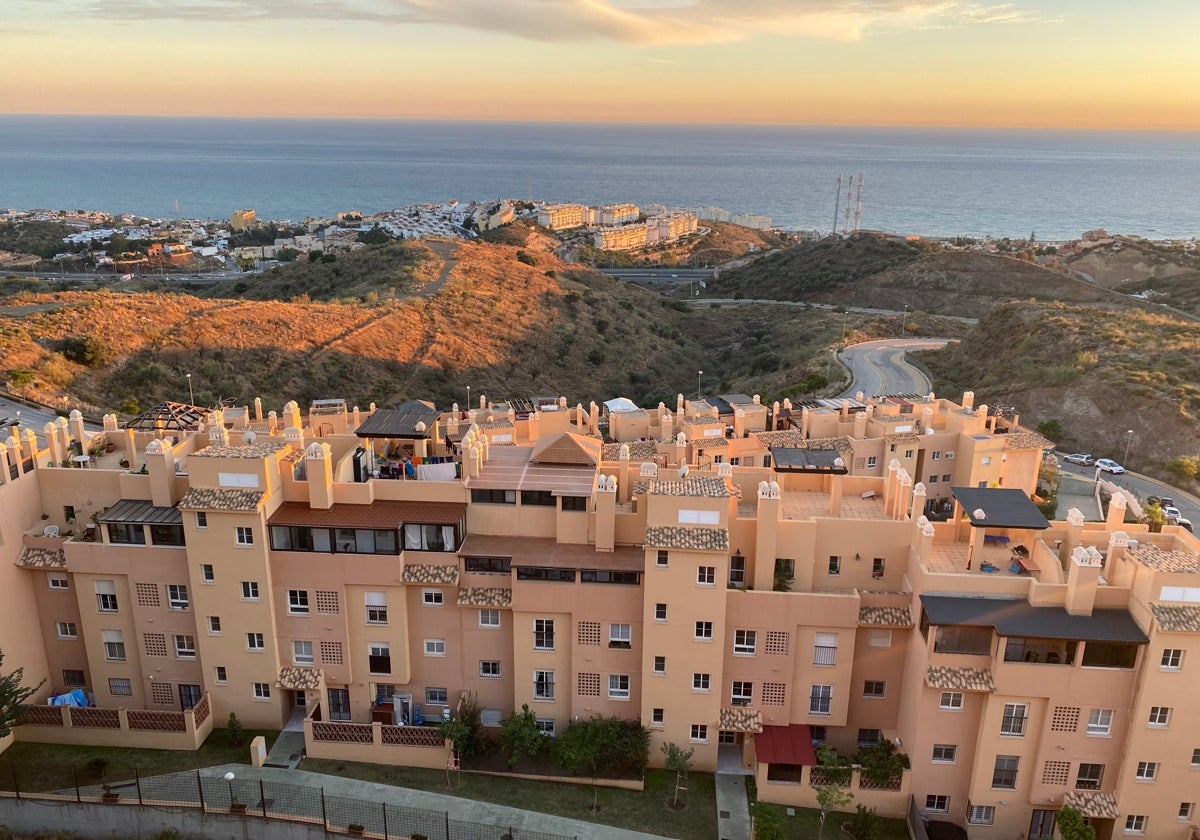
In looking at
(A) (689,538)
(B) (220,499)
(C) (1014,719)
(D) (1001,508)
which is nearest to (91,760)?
(B) (220,499)

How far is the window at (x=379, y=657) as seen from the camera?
30.5 meters

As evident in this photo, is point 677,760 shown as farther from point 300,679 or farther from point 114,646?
point 114,646

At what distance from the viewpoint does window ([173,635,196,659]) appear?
31125 millimetres

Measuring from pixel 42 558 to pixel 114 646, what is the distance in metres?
4.45

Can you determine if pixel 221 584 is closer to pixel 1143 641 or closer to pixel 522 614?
pixel 522 614

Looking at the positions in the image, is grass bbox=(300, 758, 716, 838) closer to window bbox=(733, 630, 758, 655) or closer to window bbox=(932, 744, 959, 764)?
window bbox=(733, 630, 758, 655)

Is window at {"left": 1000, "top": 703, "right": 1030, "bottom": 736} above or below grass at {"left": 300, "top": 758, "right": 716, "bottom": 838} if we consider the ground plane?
above

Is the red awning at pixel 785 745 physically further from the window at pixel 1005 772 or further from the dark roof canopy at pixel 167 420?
the dark roof canopy at pixel 167 420

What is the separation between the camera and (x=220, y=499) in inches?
1123

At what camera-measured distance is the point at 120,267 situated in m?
135

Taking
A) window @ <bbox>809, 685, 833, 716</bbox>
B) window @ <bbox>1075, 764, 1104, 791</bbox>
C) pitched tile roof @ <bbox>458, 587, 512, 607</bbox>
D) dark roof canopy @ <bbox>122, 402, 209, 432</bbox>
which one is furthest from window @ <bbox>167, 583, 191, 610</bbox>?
window @ <bbox>1075, 764, 1104, 791</bbox>

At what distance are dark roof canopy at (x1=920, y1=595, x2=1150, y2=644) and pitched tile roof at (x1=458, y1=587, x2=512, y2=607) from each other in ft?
48.3

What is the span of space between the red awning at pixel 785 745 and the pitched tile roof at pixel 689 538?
7916mm

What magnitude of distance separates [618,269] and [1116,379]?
125 metres
